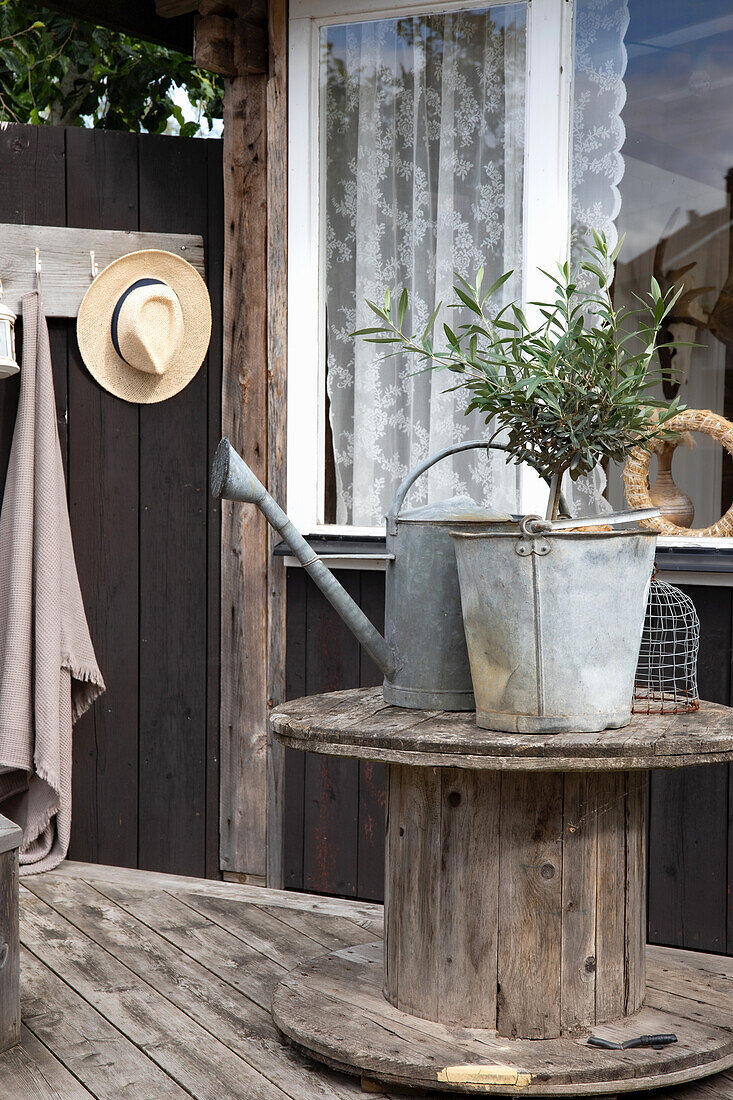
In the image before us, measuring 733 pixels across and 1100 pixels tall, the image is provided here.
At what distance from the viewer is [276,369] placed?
307 cm

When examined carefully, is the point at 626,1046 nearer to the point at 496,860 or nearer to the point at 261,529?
the point at 496,860

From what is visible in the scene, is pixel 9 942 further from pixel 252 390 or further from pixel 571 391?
pixel 252 390

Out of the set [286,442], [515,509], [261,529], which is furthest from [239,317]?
[515,509]

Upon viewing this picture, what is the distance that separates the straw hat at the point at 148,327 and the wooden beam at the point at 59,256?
4 cm

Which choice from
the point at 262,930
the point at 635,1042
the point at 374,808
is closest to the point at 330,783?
the point at 374,808

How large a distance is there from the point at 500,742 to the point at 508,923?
0.37 meters

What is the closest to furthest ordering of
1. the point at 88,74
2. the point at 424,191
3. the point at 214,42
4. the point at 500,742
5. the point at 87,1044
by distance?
1. the point at 500,742
2. the point at 87,1044
3. the point at 424,191
4. the point at 214,42
5. the point at 88,74

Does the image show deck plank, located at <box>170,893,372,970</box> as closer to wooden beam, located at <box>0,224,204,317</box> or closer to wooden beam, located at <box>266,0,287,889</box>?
wooden beam, located at <box>266,0,287,889</box>

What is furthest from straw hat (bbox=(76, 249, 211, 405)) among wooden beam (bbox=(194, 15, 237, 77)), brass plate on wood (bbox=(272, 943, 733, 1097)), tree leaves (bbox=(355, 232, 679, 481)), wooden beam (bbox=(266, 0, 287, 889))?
brass plate on wood (bbox=(272, 943, 733, 1097))

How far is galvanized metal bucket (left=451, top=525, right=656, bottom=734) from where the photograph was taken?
175cm

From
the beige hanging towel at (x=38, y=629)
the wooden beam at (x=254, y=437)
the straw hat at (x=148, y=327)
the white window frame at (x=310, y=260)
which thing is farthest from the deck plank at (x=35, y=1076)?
the straw hat at (x=148, y=327)

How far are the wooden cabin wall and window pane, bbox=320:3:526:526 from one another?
1.03 feet

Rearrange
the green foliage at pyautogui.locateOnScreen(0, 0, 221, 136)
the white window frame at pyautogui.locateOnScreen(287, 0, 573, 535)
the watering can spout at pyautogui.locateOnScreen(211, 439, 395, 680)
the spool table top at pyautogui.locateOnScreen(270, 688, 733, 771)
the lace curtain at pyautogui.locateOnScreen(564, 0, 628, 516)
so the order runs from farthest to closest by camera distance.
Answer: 1. the green foliage at pyautogui.locateOnScreen(0, 0, 221, 136)
2. the white window frame at pyautogui.locateOnScreen(287, 0, 573, 535)
3. the lace curtain at pyautogui.locateOnScreen(564, 0, 628, 516)
4. the watering can spout at pyautogui.locateOnScreen(211, 439, 395, 680)
5. the spool table top at pyautogui.locateOnScreen(270, 688, 733, 771)

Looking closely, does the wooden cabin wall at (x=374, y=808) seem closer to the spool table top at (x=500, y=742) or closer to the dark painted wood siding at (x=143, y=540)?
the dark painted wood siding at (x=143, y=540)
